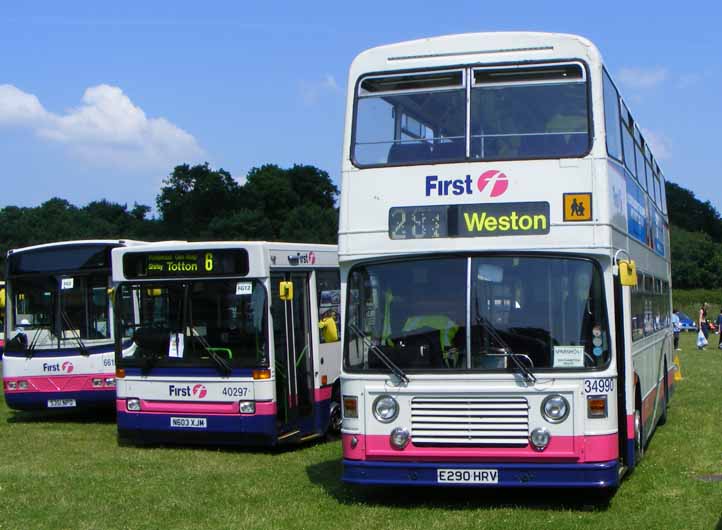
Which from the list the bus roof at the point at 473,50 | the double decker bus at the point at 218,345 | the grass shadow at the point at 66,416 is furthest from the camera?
the grass shadow at the point at 66,416

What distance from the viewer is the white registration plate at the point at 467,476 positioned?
9695 millimetres

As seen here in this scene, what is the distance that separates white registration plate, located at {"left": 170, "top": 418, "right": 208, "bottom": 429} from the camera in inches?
565

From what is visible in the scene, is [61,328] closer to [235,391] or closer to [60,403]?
[60,403]

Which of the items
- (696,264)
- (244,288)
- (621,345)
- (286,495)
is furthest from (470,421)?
(696,264)

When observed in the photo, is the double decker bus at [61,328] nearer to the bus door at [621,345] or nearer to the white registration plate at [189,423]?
the white registration plate at [189,423]

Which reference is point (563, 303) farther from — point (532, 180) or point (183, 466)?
point (183, 466)

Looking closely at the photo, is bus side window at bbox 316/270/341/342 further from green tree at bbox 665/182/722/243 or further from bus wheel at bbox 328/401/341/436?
green tree at bbox 665/182/722/243

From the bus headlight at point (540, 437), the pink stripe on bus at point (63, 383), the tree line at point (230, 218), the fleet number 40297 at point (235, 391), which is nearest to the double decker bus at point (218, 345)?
the fleet number 40297 at point (235, 391)

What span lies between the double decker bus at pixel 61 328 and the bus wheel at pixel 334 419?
4196 millimetres

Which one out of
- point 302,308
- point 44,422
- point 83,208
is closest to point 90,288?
point 44,422

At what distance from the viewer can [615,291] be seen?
10.2m

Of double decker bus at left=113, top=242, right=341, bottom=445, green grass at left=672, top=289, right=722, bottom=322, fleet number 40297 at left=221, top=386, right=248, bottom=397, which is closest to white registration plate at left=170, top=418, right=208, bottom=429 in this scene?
double decker bus at left=113, top=242, right=341, bottom=445

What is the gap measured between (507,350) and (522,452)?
938 millimetres

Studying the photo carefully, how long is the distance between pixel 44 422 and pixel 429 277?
11.1m
